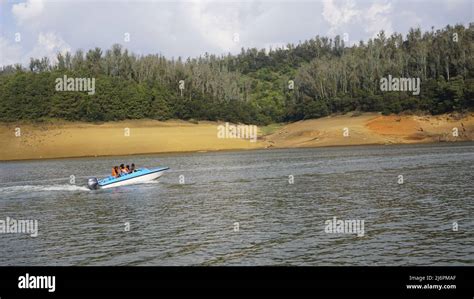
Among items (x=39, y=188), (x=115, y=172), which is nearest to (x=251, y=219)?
(x=115, y=172)

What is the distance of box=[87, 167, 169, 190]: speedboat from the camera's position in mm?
43750

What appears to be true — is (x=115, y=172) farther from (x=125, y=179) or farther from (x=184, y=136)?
(x=184, y=136)

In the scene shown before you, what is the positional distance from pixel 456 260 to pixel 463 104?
311 feet

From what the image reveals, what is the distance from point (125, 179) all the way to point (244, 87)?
410 feet

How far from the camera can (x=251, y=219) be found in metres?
27.9

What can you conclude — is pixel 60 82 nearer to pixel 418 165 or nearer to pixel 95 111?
pixel 95 111

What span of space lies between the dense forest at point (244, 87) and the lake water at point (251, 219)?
6626 centimetres

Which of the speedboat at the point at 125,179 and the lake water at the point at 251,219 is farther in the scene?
the speedboat at the point at 125,179

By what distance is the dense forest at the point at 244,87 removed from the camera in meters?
112
